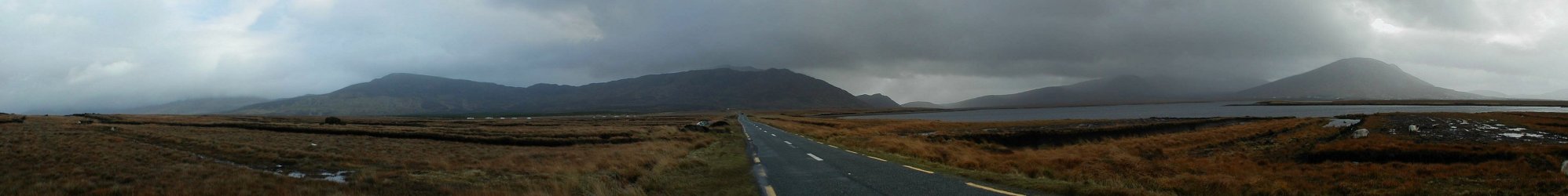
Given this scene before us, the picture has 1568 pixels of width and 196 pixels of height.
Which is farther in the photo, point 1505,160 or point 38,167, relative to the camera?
point 1505,160

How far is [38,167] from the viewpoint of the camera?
16.7 metres

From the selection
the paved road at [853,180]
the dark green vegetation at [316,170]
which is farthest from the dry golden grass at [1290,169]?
the dark green vegetation at [316,170]

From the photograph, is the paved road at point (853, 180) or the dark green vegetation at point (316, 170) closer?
the paved road at point (853, 180)

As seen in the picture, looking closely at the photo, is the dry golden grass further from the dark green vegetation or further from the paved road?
the dark green vegetation

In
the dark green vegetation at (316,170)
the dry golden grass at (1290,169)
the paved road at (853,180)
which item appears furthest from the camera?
the dark green vegetation at (316,170)

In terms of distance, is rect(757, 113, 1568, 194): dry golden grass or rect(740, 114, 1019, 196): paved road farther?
rect(757, 113, 1568, 194): dry golden grass

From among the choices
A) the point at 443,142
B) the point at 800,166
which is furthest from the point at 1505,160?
the point at 443,142

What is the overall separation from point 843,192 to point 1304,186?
11.2 metres

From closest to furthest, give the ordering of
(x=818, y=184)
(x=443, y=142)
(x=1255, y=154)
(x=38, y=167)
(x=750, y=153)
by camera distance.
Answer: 1. (x=818, y=184)
2. (x=38, y=167)
3. (x=750, y=153)
4. (x=1255, y=154)
5. (x=443, y=142)

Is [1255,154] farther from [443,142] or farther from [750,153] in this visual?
[443,142]

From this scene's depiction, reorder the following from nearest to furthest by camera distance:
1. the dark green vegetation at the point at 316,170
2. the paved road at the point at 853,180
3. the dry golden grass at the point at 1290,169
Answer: the paved road at the point at 853,180 < the dry golden grass at the point at 1290,169 < the dark green vegetation at the point at 316,170

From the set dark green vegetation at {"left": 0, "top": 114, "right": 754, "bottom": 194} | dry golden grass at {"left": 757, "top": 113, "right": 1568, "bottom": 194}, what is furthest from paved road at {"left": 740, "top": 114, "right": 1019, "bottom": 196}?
dry golden grass at {"left": 757, "top": 113, "right": 1568, "bottom": 194}

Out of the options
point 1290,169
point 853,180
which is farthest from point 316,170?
point 1290,169

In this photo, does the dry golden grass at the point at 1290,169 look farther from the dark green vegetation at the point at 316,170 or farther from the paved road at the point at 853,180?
the dark green vegetation at the point at 316,170
